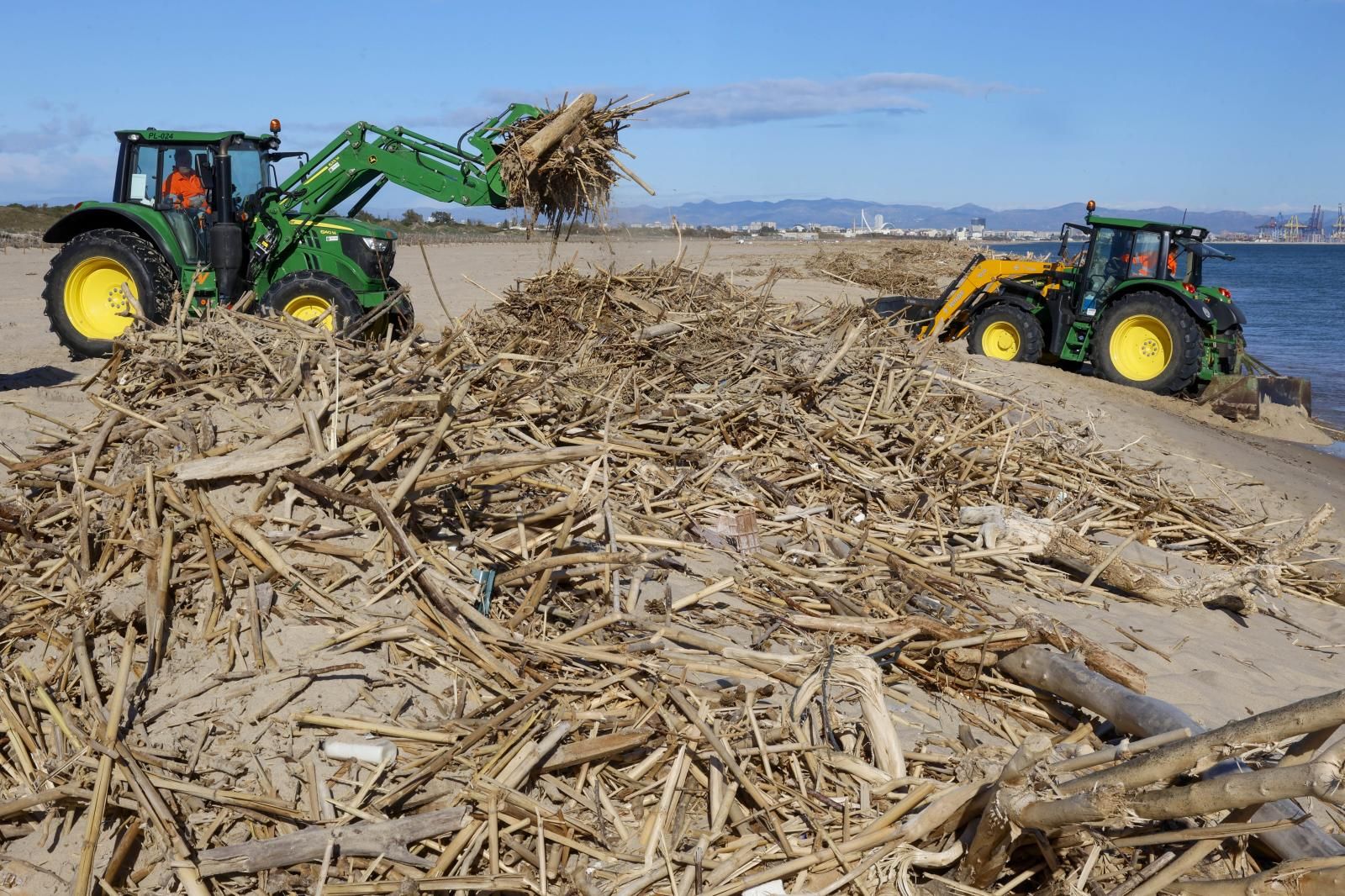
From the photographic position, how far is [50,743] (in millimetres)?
3439

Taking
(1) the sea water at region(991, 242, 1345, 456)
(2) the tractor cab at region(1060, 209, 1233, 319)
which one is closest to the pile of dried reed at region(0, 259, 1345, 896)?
(2) the tractor cab at region(1060, 209, 1233, 319)

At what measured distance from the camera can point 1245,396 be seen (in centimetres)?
1287

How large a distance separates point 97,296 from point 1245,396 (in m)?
13.2

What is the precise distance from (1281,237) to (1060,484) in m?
210

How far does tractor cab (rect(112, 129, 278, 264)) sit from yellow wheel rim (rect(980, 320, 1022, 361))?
914cm

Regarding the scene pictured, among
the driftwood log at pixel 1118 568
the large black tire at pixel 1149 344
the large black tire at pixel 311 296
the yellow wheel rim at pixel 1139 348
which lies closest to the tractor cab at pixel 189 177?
the large black tire at pixel 311 296

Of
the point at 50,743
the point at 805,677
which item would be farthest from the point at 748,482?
the point at 50,743

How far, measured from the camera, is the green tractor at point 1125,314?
508 inches

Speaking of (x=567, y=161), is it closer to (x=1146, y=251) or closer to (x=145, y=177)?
(x=145, y=177)

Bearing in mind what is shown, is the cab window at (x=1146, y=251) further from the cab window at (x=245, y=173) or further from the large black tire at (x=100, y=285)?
the large black tire at (x=100, y=285)

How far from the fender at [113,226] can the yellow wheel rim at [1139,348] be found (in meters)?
11.0

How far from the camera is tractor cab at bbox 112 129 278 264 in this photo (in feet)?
33.2

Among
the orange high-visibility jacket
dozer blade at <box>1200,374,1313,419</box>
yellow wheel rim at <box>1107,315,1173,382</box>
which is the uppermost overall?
the orange high-visibility jacket

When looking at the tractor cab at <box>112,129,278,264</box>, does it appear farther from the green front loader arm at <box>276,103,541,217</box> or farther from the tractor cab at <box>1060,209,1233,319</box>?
the tractor cab at <box>1060,209,1233,319</box>
